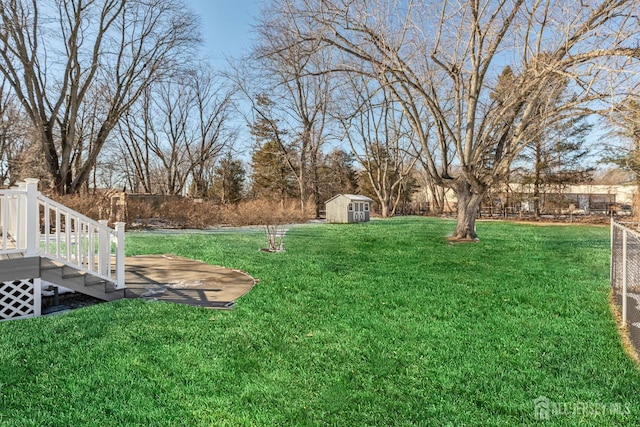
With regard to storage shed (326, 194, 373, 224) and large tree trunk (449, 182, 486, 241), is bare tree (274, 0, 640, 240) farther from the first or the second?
storage shed (326, 194, 373, 224)

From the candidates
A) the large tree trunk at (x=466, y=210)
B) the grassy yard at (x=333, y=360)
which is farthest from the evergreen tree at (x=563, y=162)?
the grassy yard at (x=333, y=360)

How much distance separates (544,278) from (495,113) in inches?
225

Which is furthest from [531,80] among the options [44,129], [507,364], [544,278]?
[44,129]

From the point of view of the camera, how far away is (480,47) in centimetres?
987

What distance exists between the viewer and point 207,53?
24656 millimetres

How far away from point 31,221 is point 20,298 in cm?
93

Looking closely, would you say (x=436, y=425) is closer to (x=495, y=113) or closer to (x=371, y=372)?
(x=371, y=372)

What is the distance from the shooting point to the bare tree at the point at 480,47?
8.24 metres

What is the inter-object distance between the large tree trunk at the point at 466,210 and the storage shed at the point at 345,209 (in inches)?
381

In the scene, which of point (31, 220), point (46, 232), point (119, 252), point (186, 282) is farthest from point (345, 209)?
point (31, 220)

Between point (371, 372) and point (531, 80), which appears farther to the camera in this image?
point (531, 80)

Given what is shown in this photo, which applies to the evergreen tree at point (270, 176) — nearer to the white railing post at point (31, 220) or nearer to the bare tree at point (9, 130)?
the bare tree at point (9, 130)

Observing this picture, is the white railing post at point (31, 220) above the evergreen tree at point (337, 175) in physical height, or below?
below

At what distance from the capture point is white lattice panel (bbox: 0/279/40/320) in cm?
431
